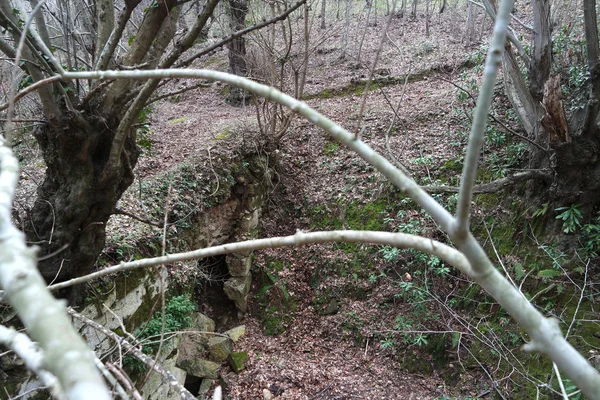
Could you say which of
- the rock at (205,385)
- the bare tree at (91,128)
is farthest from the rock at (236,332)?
the bare tree at (91,128)

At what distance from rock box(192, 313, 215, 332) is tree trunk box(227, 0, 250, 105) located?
5.50 metres

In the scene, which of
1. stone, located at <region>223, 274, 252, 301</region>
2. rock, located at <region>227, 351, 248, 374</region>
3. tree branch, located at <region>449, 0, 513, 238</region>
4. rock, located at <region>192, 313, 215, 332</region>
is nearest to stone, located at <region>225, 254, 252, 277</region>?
stone, located at <region>223, 274, 252, 301</region>

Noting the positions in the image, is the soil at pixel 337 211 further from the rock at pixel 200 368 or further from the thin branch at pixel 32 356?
the thin branch at pixel 32 356

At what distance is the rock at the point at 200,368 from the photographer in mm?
4723

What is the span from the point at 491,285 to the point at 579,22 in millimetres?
7622

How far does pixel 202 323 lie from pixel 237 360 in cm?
84

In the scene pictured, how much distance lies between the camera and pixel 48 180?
2699mm

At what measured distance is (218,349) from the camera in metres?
5.05

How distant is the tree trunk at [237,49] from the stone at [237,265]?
176 inches

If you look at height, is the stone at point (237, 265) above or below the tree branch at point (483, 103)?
below

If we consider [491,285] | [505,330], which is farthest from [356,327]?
[491,285]

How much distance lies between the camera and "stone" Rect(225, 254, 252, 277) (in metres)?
6.05

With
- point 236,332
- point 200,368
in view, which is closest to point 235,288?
point 236,332

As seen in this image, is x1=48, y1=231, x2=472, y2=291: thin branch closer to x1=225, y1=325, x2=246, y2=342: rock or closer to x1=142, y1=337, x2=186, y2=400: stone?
x1=142, y1=337, x2=186, y2=400: stone
